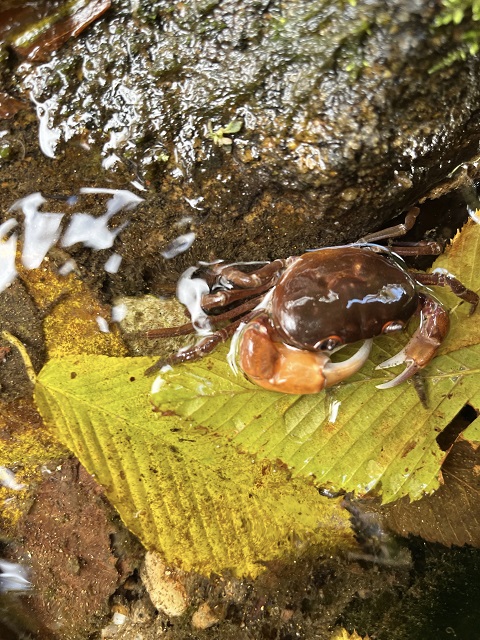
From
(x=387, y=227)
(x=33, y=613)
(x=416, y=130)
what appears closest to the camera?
(x=416, y=130)

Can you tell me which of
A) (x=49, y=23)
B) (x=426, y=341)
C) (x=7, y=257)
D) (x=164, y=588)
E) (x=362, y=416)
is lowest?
(x=164, y=588)

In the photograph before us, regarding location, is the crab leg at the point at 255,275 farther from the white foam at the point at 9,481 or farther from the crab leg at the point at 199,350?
the white foam at the point at 9,481

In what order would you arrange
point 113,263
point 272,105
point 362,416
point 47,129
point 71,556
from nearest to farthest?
point 272,105 → point 47,129 → point 362,416 → point 113,263 → point 71,556

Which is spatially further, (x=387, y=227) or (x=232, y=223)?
(x=387, y=227)

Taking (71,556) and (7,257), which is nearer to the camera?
(7,257)

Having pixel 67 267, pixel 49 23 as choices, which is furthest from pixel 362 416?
pixel 49 23

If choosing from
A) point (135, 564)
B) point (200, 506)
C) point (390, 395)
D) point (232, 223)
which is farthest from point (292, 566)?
point (232, 223)

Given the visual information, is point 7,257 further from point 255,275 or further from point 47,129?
point 255,275

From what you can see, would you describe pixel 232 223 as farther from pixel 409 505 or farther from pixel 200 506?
pixel 409 505
